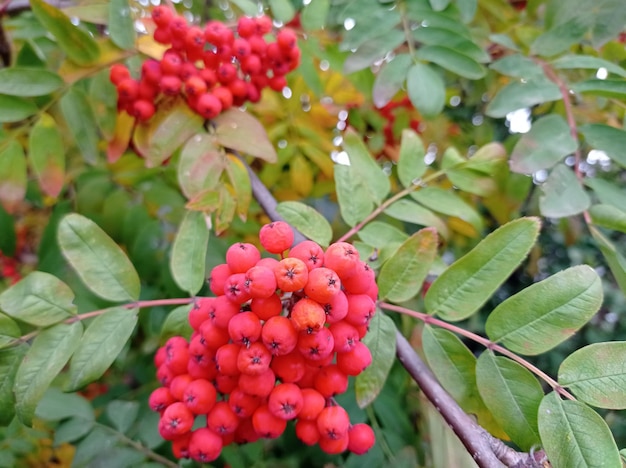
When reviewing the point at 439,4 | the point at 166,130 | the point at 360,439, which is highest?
the point at 439,4

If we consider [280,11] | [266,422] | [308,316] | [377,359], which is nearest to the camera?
[308,316]

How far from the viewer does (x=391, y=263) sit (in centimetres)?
97

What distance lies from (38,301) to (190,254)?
0.97ft

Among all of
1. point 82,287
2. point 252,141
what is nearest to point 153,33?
point 252,141

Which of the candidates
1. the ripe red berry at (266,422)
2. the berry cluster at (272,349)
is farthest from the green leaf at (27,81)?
the ripe red berry at (266,422)

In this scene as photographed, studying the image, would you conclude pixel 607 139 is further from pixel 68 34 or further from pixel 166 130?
pixel 68 34

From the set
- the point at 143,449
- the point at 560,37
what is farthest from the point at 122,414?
the point at 560,37

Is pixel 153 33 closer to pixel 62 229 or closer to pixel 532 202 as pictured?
pixel 62 229

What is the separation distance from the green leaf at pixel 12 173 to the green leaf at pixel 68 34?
28 cm

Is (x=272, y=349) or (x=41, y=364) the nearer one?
(x=272, y=349)

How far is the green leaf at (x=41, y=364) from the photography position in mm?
873

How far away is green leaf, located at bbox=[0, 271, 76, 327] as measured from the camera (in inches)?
36.7

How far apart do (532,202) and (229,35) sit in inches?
52.5

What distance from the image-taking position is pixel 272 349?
0.79m
